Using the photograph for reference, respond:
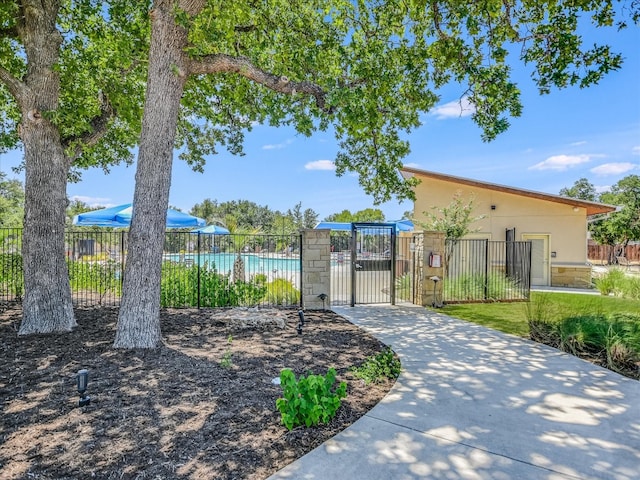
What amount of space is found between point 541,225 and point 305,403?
1557 cm

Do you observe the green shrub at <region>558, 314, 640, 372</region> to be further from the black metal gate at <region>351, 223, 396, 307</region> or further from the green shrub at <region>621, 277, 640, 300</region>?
the green shrub at <region>621, 277, 640, 300</region>

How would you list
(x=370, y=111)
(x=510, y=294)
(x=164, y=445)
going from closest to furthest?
(x=164, y=445) → (x=370, y=111) → (x=510, y=294)

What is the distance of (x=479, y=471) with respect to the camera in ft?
8.29

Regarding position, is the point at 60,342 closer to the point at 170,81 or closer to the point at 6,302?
the point at 170,81

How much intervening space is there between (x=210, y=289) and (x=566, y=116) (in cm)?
1520

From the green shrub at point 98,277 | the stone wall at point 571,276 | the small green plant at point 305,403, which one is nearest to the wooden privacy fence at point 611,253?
the stone wall at point 571,276

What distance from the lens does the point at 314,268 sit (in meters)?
8.88

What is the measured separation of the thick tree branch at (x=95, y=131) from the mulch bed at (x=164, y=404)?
3350 mm

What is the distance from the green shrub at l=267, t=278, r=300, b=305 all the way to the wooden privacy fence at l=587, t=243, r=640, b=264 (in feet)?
99.4

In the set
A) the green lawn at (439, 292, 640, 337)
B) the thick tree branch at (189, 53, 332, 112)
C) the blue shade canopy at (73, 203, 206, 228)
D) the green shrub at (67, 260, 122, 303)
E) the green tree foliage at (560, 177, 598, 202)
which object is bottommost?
the green lawn at (439, 292, 640, 337)

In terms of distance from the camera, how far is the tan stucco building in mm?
14820

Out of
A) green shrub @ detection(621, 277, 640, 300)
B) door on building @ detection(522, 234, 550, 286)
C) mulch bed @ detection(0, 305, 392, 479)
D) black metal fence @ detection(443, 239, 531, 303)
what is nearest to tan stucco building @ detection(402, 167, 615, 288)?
door on building @ detection(522, 234, 550, 286)

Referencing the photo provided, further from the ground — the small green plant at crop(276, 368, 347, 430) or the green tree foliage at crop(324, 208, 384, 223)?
the green tree foliage at crop(324, 208, 384, 223)

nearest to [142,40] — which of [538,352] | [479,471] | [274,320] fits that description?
[274,320]
